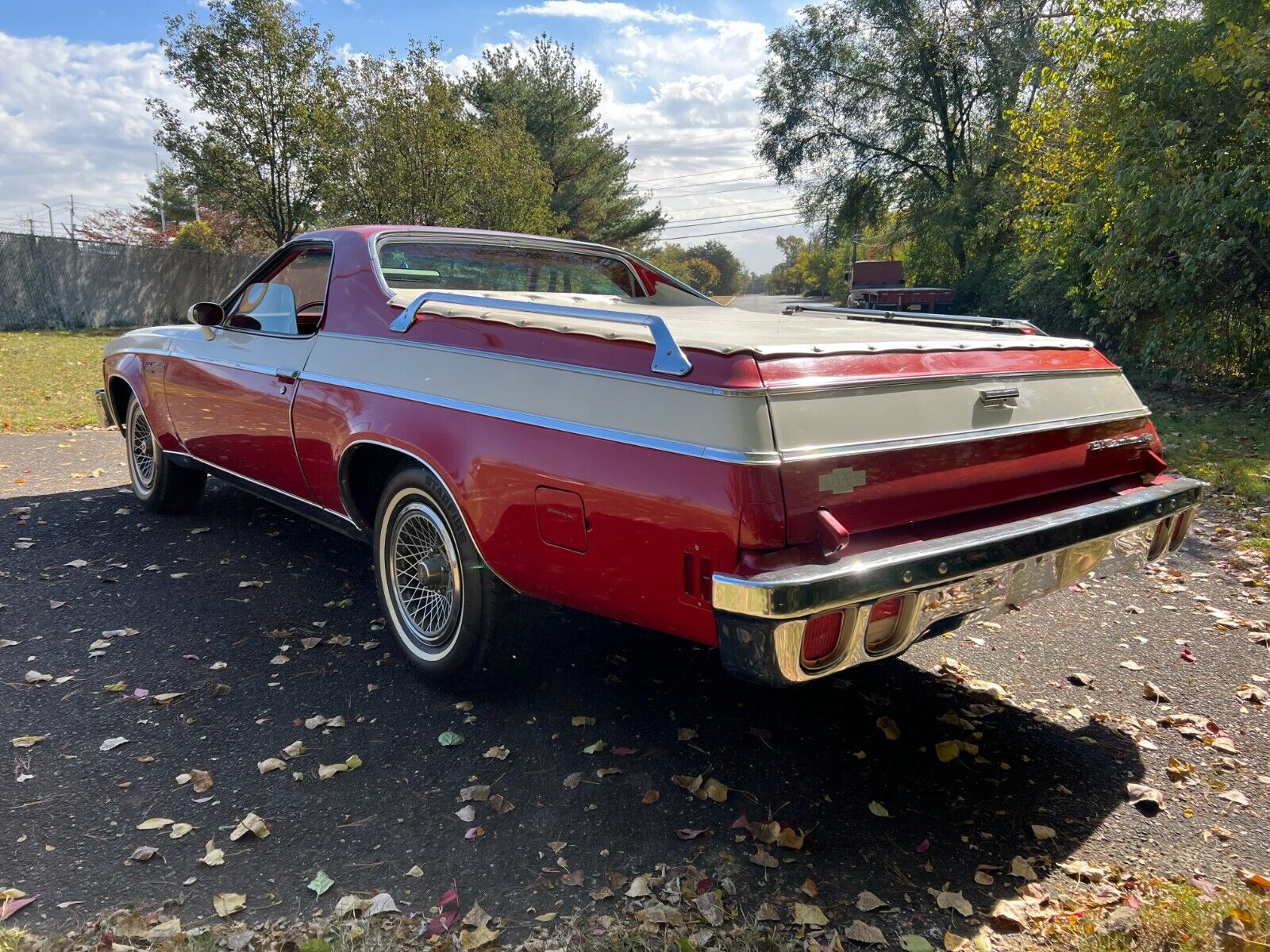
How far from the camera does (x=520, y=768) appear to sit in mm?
2967

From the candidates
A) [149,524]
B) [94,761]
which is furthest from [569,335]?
[149,524]

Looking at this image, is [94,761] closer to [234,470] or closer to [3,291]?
[234,470]

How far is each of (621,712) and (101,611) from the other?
2560 mm

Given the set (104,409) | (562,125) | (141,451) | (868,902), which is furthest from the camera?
(562,125)

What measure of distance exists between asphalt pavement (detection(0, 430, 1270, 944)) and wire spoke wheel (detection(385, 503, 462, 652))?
0.25 metres

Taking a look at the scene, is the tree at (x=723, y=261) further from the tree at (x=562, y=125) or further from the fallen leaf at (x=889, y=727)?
the fallen leaf at (x=889, y=727)

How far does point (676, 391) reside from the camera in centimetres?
246

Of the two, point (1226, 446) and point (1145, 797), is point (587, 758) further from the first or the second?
point (1226, 446)

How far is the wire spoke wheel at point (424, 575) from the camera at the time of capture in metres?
3.27

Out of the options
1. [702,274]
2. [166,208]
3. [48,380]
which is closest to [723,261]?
[702,274]

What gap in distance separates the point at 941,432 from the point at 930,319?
5.37ft

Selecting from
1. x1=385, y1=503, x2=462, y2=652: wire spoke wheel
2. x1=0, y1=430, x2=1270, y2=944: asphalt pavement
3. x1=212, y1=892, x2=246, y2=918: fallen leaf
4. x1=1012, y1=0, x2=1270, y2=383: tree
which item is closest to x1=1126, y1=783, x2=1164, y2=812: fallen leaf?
x1=0, y1=430, x2=1270, y2=944: asphalt pavement

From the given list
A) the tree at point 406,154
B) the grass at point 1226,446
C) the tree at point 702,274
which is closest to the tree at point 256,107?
the tree at point 406,154

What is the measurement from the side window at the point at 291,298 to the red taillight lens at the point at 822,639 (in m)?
2.72
